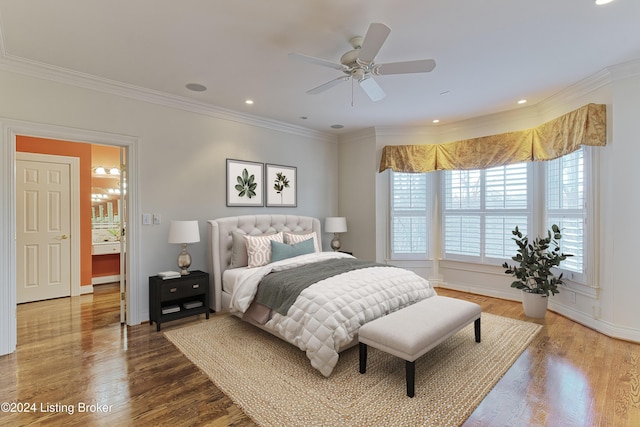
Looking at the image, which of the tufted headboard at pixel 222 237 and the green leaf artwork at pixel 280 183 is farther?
the green leaf artwork at pixel 280 183

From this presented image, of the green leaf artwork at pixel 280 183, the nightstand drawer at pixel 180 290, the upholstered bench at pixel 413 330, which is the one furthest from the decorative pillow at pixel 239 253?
the upholstered bench at pixel 413 330

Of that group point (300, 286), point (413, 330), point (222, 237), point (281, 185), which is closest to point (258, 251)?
point (222, 237)

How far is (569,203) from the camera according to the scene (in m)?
3.81

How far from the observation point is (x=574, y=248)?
3.72m

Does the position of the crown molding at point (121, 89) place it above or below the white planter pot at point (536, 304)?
above

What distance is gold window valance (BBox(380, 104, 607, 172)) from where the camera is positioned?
11.1ft

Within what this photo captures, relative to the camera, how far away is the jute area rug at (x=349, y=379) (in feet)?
6.64

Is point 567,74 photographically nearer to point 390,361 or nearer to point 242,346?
point 390,361

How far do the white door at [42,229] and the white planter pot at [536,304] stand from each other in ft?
22.0

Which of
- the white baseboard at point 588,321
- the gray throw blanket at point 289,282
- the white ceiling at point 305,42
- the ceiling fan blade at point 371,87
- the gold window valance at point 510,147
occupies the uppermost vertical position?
the white ceiling at point 305,42

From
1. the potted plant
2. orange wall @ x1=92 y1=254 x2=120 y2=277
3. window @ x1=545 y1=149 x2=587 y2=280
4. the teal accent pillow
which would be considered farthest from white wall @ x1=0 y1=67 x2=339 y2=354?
window @ x1=545 y1=149 x2=587 y2=280

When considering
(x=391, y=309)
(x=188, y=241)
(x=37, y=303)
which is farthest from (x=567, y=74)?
(x=37, y=303)

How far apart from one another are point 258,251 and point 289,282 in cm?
104

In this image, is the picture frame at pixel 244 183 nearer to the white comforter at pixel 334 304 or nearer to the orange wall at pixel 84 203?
the white comforter at pixel 334 304
